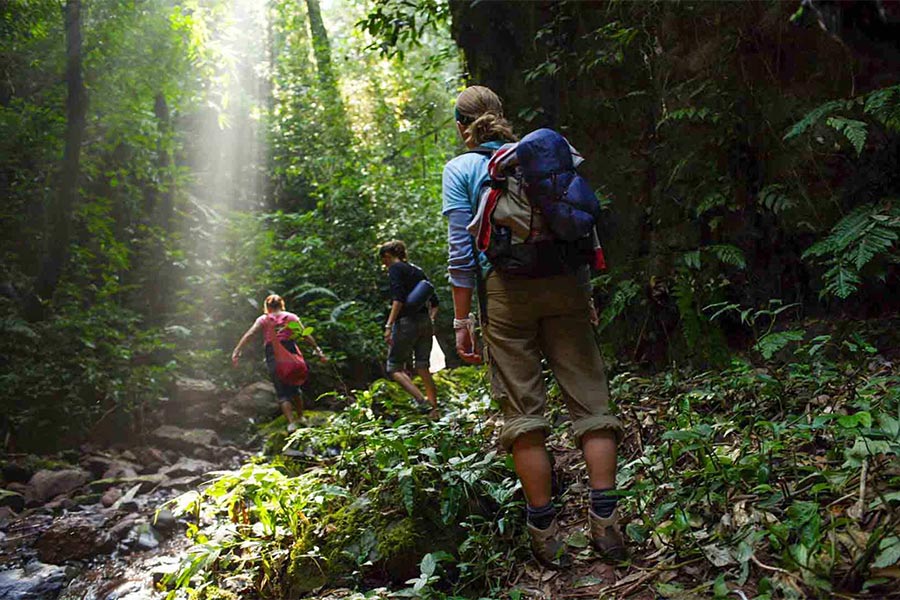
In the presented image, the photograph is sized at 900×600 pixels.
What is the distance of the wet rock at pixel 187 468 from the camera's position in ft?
27.8

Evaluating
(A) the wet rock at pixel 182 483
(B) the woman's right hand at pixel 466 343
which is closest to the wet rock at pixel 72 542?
(A) the wet rock at pixel 182 483

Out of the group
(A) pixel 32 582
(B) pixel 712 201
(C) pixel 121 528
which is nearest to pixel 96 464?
(C) pixel 121 528

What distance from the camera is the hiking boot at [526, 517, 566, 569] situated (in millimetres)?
3156

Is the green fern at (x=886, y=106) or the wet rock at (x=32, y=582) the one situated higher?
the green fern at (x=886, y=106)

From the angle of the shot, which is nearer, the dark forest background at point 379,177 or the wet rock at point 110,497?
the dark forest background at point 379,177

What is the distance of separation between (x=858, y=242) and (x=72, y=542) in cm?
660

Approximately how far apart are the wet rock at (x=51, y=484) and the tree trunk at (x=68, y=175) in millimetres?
3800

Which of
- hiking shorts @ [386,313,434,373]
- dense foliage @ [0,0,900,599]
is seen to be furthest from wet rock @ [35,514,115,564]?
hiking shorts @ [386,313,434,373]

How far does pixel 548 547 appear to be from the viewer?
125 inches

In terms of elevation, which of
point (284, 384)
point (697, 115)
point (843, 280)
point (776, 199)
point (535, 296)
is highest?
point (697, 115)

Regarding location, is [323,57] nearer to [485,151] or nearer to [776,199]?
[776,199]

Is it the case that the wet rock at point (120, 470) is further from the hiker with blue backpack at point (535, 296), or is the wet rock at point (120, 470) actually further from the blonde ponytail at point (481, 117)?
the blonde ponytail at point (481, 117)

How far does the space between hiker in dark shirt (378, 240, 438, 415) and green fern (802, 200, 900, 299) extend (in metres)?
4.63

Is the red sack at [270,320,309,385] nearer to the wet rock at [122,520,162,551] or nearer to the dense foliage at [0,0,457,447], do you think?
the wet rock at [122,520,162,551]
